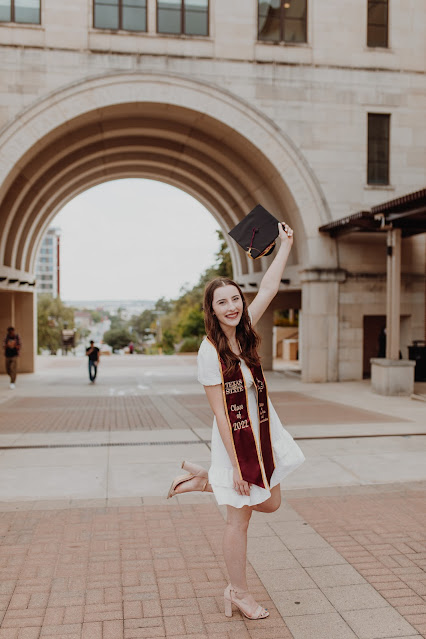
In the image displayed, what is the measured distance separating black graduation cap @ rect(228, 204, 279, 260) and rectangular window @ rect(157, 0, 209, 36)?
55.2ft

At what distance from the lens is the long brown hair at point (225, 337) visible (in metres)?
3.73

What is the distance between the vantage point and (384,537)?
207 inches

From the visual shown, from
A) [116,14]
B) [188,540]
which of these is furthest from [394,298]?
[188,540]

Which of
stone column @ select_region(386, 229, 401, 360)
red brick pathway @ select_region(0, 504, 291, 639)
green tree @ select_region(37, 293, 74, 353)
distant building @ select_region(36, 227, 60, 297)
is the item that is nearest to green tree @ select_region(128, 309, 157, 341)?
distant building @ select_region(36, 227, 60, 297)

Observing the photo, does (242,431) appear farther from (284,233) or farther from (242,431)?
(284,233)

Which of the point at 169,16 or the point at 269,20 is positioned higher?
the point at 269,20

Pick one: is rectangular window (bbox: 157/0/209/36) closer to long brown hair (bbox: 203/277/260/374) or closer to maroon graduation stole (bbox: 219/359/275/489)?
long brown hair (bbox: 203/277/260/374)

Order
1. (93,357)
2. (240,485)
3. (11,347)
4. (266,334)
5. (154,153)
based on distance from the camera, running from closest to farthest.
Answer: (240,485)
(11,347)
(93,357)
(266,334)
(154,153)

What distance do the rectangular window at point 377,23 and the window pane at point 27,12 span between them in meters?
10.6

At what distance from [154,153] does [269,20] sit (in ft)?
29.0

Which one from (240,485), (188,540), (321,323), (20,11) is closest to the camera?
(240,485)

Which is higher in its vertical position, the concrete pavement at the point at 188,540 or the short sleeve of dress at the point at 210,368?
the short sleeve of dress at the point at 210,368

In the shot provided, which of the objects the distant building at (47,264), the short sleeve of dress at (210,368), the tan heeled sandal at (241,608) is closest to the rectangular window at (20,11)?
the short sleeve of dress at (210,368)

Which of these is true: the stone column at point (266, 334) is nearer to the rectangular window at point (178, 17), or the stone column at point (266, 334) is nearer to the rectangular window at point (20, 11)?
the rectangular window at point (178, 17)
